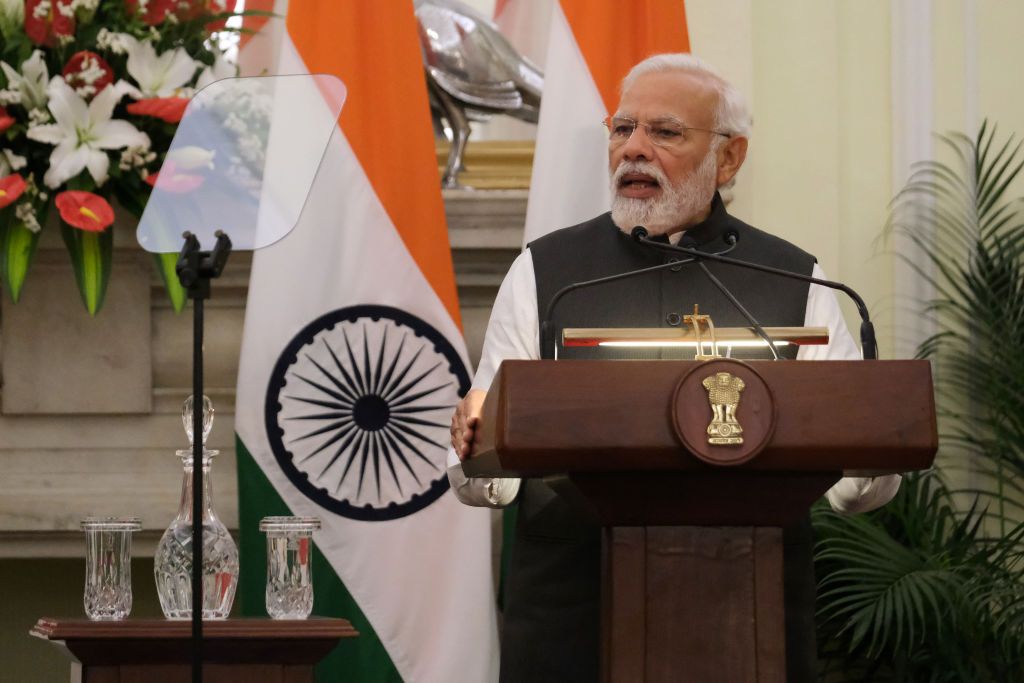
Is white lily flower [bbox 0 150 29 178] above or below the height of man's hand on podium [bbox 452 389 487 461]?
above

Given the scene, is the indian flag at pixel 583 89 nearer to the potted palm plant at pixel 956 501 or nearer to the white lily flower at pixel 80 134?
the potted palm plant at pixel 956 501

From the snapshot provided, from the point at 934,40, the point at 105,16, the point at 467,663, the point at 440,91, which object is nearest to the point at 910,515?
the point at 467,663

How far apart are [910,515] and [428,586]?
1.23 m

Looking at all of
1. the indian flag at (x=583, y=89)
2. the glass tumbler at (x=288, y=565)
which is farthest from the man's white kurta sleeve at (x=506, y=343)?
the indian flag at (x=583, y=89)

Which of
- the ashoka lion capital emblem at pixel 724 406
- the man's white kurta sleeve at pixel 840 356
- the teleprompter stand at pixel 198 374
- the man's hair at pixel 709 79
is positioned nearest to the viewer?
the ashoka lion capital emblem at pixel 724 406

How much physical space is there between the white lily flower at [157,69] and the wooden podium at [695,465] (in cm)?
217

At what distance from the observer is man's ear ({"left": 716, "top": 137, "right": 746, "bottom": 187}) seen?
2871 millimetres

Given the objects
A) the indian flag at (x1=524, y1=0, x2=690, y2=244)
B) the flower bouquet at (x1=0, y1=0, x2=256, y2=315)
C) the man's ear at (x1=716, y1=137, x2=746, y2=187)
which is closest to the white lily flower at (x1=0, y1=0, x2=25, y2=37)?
the flower bouquet at (x1=0, y1=0, x2=256, y2=315)

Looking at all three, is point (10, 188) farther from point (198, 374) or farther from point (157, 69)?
point (198, 374)

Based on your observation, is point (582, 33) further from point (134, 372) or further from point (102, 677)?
point (102, 677)

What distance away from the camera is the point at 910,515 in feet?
12.1

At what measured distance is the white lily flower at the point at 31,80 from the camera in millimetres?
3641

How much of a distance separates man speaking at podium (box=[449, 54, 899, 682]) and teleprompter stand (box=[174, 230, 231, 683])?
1.68ft

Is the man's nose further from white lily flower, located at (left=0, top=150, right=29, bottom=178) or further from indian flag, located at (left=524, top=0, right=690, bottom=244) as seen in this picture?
white lily flower, located at (left=0, top=150, right=29, bottom=178)
